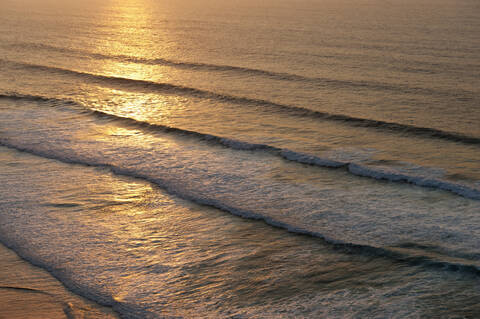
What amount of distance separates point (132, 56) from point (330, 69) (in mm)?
5759

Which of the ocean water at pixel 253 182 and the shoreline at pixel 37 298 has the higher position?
the ocean water at pixel 253 182

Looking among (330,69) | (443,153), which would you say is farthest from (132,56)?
(443,153)

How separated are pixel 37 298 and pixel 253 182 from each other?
9.15ft

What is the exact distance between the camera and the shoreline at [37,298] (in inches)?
145

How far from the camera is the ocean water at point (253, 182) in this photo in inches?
157

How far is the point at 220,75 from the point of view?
12406mm

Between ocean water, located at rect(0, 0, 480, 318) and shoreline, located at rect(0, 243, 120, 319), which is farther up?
ocean water, located at rect(0, 0, 480, 318)

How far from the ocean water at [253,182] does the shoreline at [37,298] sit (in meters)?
0.09

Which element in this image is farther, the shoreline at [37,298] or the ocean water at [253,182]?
the ocean water at [253,182]

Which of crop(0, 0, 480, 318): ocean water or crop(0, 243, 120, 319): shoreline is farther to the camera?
crop(0, 0, 480, 318): ocean water

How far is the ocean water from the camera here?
3996mm

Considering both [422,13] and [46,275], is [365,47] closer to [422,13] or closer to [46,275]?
[422,13]

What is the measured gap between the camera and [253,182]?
6078 mm

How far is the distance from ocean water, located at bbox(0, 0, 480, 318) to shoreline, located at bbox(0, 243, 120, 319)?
0.09 metres
